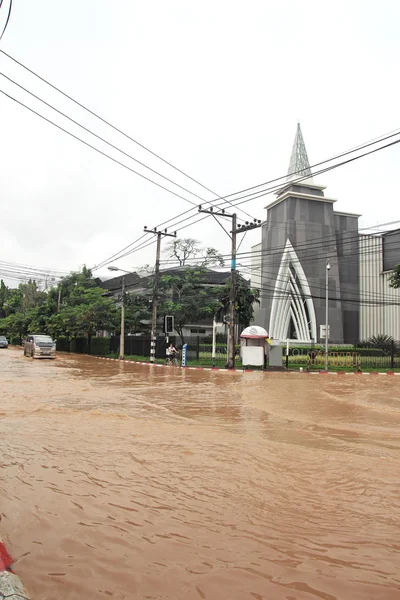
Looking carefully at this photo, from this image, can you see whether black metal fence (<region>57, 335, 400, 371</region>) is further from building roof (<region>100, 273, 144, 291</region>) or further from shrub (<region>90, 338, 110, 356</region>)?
building roof (<region>100, 273, 144, 291</region>)

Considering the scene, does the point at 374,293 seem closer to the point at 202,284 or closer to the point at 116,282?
the point at 202,284

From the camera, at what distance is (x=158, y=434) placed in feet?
24.6

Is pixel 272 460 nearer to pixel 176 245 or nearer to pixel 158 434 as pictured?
pixel 158 434

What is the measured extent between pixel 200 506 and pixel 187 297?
3192 cm

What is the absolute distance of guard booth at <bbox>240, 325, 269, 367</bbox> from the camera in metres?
26.3

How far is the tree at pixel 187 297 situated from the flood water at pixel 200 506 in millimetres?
26598

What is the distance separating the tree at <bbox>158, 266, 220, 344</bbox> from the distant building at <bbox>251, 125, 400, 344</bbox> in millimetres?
8557

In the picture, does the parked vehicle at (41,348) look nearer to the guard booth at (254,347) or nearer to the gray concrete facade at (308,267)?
the guard booth at (254,347)

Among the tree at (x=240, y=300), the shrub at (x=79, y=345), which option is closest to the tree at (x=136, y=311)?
the tree at (x=240, y=300)

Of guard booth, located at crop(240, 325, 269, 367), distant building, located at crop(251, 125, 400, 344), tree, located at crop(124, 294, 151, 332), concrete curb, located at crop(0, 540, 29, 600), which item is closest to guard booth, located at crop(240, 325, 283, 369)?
guard booth, located at crop(240, 325, 269, 367)

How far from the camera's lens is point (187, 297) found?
3619cm

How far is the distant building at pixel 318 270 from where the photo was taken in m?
42.1

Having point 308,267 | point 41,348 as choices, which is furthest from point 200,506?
point 308,267

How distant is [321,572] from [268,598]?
1.71ft
